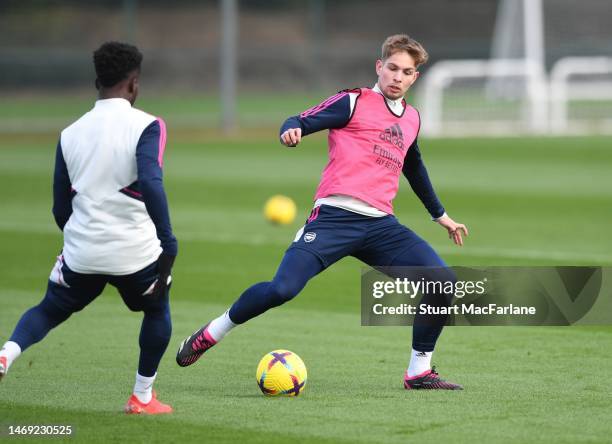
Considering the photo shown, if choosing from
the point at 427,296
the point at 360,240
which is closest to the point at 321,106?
the point at 360,240

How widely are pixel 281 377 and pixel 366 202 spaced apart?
1140 millimetres

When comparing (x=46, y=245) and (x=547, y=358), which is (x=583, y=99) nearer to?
(x=46, y=245)

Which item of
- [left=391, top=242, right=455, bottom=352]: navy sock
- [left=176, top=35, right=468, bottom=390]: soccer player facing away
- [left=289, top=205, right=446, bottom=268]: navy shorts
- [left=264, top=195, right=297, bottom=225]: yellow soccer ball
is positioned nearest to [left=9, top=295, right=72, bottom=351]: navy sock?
[left=176, top=35, right=468, bottom=390]: soccer player facing away

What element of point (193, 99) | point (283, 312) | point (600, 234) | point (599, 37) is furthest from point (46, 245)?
point (193, 99)

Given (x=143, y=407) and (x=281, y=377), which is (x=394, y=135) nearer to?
(x=281, y=377)

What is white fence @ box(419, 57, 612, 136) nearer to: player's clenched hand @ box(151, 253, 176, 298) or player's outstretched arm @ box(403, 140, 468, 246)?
player's outstretched arm @ box(403, 140, 468, 246)

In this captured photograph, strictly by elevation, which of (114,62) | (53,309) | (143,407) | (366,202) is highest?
(114,62)

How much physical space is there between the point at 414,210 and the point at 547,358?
10.1 metres

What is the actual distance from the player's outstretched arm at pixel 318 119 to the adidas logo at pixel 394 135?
24 cm

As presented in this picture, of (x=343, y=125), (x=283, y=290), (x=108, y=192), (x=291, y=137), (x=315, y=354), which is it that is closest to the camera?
(x=108, y=192)

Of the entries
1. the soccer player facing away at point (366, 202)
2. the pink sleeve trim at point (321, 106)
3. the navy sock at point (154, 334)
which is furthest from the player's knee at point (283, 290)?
the pink sleeve trim at point (321, 106)

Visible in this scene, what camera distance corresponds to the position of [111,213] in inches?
253

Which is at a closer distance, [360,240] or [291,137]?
[291,137]

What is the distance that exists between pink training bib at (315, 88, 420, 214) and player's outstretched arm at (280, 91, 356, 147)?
0.07 m
